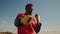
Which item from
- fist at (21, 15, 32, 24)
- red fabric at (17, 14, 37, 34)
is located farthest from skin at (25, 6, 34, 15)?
fist at (21, 15, 32, 24)

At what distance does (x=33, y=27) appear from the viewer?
4711 mm

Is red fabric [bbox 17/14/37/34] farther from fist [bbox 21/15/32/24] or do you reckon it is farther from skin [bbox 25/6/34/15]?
fist [bbox 21/15/32/24]

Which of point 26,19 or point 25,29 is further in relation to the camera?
point 25,29

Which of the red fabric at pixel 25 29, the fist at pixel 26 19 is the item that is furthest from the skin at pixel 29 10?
the fist at pixel 26 19

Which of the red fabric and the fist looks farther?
the red fabric

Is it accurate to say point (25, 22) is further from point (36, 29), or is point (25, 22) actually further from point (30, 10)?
point (36, 29)

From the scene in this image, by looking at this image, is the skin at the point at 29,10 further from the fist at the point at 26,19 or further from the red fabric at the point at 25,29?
the fist at the point at 26,19

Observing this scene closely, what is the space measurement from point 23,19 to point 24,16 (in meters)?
0.13

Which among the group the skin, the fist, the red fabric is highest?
the skin

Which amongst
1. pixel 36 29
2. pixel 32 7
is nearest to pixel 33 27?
pixel 36 29

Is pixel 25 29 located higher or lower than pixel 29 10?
lower

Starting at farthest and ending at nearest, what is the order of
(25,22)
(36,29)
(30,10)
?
(36,29)
(30,10)
(25,22)

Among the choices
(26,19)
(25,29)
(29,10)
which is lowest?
(25,29)

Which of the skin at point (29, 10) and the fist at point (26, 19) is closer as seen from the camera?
the fist at point (26, 19)
